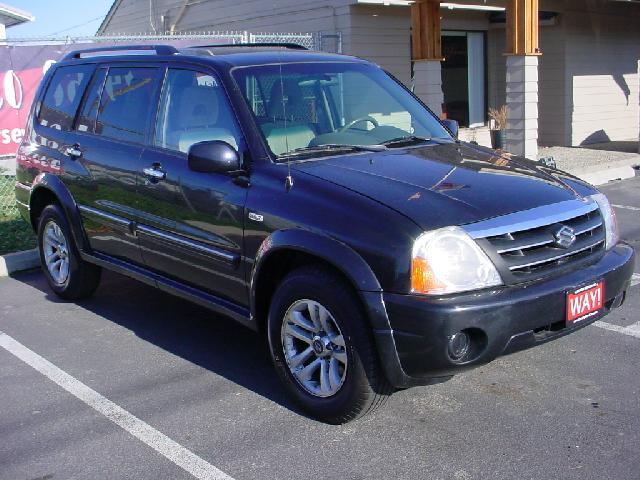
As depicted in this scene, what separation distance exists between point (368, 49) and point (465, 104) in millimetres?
3946

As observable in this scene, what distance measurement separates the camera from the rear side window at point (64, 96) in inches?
233

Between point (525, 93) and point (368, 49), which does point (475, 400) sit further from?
point (368, 49)

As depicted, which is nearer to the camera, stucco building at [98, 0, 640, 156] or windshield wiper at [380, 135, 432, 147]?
windshield wiper at [380, 135, 432, 147]

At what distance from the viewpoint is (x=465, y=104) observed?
52.9 feet

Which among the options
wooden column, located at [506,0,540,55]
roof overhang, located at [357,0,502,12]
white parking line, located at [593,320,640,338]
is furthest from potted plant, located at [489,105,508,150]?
white parking line, located at [593,320,640,338]

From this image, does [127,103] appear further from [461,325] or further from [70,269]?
[461,325]

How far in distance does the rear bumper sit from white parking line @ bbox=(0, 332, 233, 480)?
3.19 feet

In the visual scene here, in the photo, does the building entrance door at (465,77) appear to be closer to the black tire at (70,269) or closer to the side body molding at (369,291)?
the black tire at (70,269)

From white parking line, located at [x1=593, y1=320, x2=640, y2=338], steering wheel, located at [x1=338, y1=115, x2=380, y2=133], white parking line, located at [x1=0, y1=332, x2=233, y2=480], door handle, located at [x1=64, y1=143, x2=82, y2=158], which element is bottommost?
white parking line, located at [x1=593, y1=320, x2=640, y2=338]

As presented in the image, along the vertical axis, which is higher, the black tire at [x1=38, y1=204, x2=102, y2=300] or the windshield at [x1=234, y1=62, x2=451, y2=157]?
the windshield at [x1=234, y1=62, x2=451, y2=157]

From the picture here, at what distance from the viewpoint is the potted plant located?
43.2ft

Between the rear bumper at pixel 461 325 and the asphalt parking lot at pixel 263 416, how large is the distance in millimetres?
440

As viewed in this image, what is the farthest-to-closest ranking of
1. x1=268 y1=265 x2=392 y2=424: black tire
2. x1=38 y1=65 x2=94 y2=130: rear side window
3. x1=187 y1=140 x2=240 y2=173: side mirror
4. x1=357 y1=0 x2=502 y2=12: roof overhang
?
x1=357 y1=0 x2=502 y2=12: roof overhang < x1=38 y1=65 x2=94 y2=130: rear side window < x1=187 y1=140 x2=240 y2=173: side mirror < x1=268 y1=265 x2=392 y2=424: black tire

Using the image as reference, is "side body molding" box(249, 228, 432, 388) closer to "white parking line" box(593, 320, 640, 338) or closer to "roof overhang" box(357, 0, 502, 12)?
"white parking line" box(593, 320, 640, 338)
